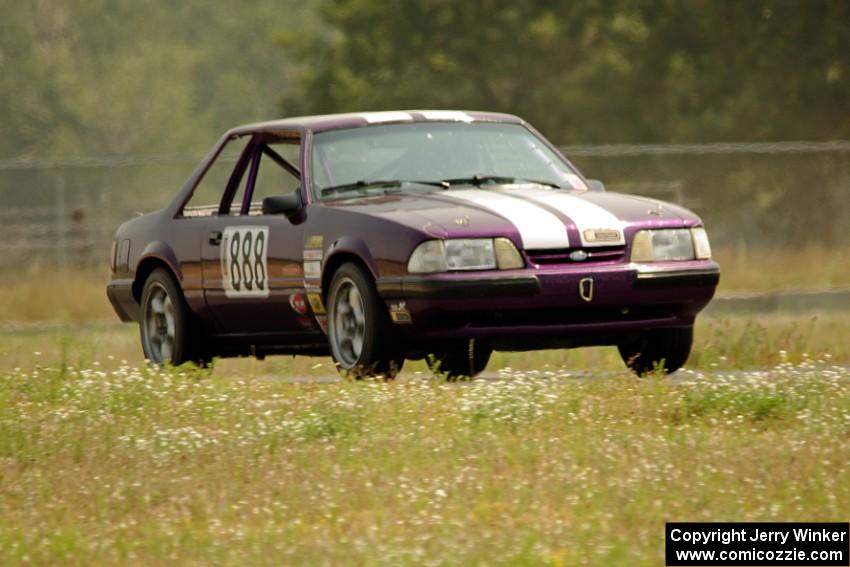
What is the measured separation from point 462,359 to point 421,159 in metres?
1.18

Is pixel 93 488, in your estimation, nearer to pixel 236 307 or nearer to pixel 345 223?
pixel 345 223

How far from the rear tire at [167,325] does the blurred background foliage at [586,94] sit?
9.45 m

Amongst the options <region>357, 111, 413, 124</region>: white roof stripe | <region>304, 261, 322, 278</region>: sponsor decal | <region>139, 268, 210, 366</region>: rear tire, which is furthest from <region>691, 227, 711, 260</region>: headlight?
<region>139, 268, 210, 366</region>: rear tire

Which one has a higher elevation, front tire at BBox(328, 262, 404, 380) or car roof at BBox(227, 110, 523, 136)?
car roof at BBox(227, 110, 523, 136)

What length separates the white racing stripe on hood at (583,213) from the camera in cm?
1073

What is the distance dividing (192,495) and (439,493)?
3.09ft

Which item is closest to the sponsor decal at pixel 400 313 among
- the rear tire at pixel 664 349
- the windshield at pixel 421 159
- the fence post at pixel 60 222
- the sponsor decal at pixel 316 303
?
the sponsor decal at pixel 316 303

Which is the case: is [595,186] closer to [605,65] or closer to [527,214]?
[527,214]

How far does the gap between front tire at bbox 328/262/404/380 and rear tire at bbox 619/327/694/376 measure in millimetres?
1491

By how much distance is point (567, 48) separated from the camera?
1533 inches

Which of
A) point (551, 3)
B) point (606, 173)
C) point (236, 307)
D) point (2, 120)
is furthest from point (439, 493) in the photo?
point (2, 120)

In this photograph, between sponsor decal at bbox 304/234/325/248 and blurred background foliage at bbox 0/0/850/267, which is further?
blurred background foliage at bbox 0/0/850/267

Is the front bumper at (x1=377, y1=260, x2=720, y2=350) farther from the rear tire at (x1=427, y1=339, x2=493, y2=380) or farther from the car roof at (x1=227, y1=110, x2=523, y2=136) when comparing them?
the car roof at (x1=227, y1=110, x2=523, y2=136)

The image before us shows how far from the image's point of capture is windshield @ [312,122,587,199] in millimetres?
11719
